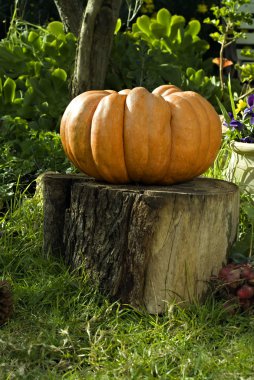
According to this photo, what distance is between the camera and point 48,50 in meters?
5.76

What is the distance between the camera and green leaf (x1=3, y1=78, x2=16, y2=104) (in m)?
5.48

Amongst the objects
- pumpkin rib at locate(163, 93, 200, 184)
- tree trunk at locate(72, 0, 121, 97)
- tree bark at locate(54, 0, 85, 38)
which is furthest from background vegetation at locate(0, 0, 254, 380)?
pumpkin rib at locate(163, 93, 200, 184)

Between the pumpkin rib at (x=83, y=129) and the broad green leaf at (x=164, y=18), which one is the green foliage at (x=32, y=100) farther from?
the pumpkin rib at (x=83, y=129)

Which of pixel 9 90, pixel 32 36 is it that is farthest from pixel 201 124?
pixel 32 36

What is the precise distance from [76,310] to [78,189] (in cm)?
55

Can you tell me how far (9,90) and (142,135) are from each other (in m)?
2.32

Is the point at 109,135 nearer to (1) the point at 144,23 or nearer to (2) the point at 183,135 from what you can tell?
(2) the point at 183,135

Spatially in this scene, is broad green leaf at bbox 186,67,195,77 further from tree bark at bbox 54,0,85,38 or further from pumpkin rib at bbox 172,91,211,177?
pumpkin rib at bbox 172,91,211,177

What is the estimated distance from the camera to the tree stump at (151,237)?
3.33m

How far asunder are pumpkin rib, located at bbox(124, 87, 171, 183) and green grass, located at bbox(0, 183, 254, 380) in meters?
0.59

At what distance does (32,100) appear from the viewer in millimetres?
5523

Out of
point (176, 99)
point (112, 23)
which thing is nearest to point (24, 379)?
point (176, 99)

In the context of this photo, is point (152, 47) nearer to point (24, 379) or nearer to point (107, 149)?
point (107, 149)

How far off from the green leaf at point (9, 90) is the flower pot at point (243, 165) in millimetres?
1891
